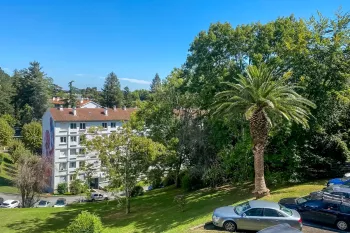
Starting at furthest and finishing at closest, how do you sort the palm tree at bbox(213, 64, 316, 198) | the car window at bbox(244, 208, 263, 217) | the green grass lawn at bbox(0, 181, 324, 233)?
the green grass lawn at bbox(0, 181, 324, 233) < the palm tree at bbox(213, 64, 316, 198) < the car window at bbox(244, 208, 263, 217)

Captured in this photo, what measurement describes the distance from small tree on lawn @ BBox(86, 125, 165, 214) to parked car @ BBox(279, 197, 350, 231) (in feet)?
42.3

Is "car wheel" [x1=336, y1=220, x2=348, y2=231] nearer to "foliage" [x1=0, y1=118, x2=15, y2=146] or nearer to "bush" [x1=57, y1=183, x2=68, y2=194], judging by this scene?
"bush" [x1=57, y1=183, x2=68, y2=194]

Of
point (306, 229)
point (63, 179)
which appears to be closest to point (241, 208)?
point (306, 229)

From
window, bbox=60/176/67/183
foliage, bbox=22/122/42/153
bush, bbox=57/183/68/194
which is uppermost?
foliage, bbox=22/122/42/153

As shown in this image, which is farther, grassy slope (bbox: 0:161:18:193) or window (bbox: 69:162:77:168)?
window (bbox: 69:162:77:168)

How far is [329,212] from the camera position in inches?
558

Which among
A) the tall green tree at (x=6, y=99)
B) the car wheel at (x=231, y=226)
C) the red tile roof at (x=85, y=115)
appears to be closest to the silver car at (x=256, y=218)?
the car wheel at (x=231, y=226)

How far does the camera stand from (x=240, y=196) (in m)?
23.0

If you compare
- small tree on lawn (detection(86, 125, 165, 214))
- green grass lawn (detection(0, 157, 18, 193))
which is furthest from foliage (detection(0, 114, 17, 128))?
small tree on lawn (detection(86, 125, 165, 214))

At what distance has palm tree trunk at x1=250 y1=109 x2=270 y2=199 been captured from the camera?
19.3 metres

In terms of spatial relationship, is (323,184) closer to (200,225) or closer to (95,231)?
(200,225)

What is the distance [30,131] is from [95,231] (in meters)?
56.1

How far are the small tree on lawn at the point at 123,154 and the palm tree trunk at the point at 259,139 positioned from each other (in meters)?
8.58

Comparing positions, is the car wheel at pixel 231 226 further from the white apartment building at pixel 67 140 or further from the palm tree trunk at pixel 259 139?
the white apartment building at pixel 67 140
